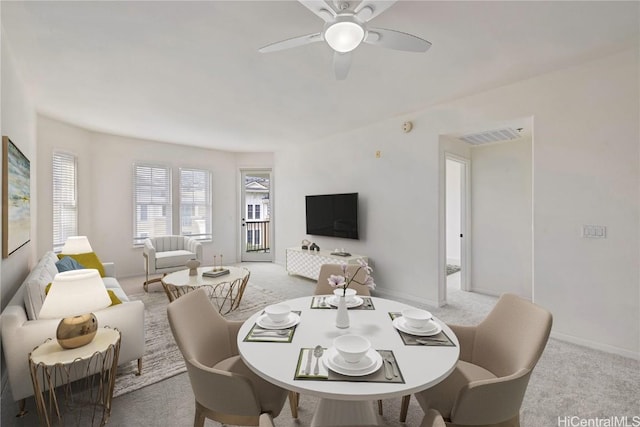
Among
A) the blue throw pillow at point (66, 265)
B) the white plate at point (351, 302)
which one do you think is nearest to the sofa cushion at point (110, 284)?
the blue throw pillow at point (66, 265)

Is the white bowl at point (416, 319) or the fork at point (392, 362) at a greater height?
the white bowl at point (416, 319)

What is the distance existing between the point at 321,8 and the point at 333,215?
367cm

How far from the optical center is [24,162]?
275 centimetres

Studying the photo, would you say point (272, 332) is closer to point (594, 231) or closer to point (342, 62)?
point (342, 62)

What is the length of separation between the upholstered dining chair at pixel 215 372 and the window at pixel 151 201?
15.3 feet

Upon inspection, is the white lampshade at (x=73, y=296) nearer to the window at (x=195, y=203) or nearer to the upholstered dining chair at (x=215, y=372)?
the upholstered dining chair at (x=215, y=372)

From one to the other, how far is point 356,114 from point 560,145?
2.33 metres

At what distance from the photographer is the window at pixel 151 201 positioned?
549 centimetres

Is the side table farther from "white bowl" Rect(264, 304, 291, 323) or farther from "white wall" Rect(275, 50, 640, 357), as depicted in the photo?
"white wall" Rect(275, 50, 640, 357)

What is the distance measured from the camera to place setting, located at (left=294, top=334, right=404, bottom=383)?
43.0 inches

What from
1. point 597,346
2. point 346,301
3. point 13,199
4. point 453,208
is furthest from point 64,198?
point 453,208

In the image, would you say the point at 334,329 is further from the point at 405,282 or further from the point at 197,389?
the point at 405,282

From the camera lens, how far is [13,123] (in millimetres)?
2551

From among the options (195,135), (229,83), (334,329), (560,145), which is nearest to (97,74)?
(229,83)
